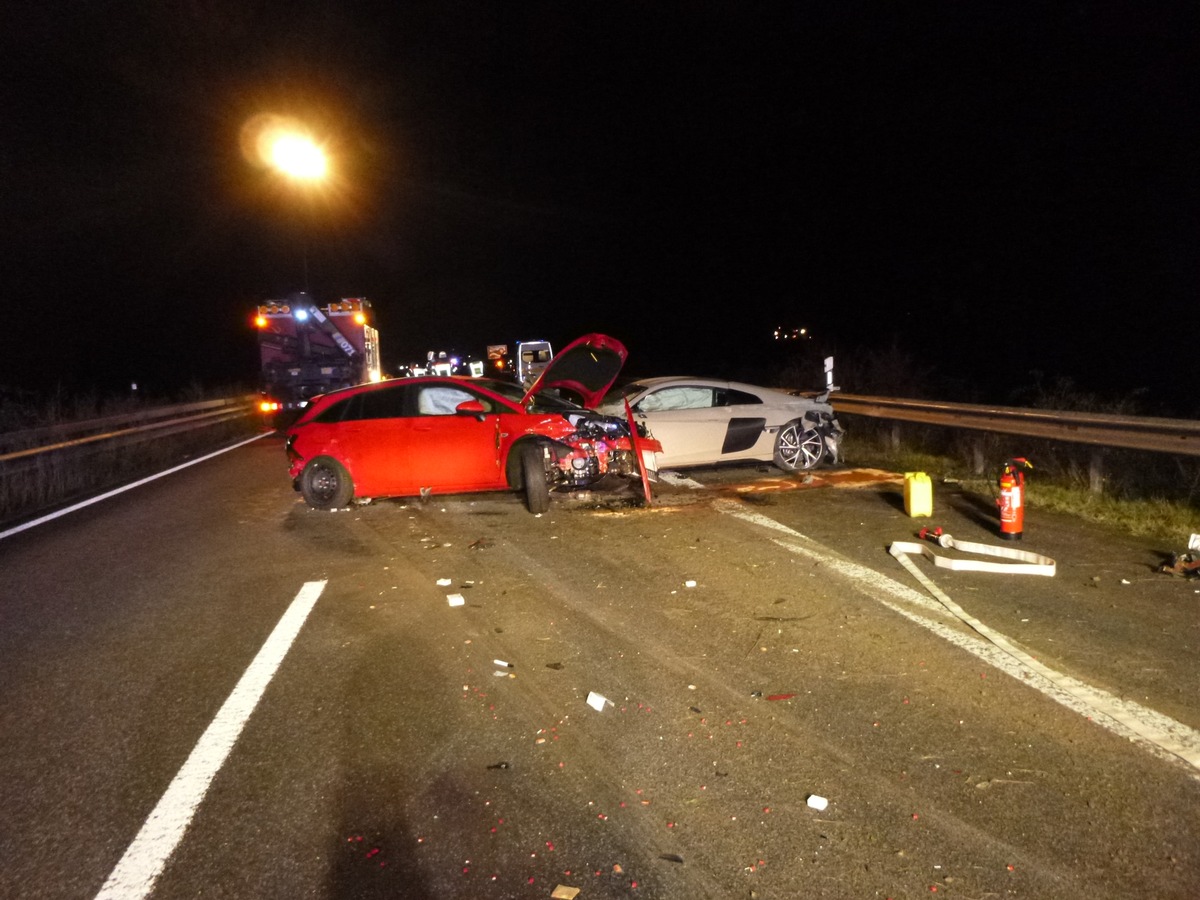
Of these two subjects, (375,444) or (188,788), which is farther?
(375,444)

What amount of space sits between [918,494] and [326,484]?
6.53 m

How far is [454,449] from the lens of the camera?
10055 millimetres

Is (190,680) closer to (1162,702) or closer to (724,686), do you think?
(724,686)

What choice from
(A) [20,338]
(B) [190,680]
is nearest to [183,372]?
(A) [20,338]

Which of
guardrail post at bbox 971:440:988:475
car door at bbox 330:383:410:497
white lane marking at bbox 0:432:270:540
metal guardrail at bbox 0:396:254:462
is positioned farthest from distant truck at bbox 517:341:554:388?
guardrail post at bbox 971:440:988:475

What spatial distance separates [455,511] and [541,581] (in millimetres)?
3426

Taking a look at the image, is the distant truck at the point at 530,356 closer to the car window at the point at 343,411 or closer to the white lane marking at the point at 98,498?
the white lane marking at the point at 98,498

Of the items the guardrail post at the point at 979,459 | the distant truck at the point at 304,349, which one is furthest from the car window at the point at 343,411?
the distant truck at the point at 304,349

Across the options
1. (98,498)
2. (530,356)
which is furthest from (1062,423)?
(530,356)

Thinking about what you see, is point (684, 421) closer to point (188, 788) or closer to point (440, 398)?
point (440, 398)

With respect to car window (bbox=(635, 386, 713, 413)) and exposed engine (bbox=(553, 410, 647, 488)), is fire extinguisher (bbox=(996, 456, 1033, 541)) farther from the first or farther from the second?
car window (bbox=(635, 386, 713, 413))

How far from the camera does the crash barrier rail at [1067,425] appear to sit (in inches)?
337

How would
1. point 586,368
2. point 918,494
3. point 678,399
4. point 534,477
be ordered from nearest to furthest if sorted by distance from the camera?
1. point 918,494
2. point 534,477
3. point 586,368
4. point 678,399

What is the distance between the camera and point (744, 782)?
154 inches
